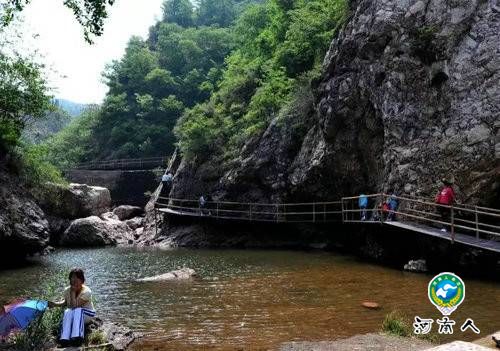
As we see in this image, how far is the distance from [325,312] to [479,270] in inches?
310

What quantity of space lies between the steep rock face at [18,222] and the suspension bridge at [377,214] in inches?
365

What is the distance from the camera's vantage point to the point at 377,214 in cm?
1969

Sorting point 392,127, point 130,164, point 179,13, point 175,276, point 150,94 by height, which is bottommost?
point 175,276

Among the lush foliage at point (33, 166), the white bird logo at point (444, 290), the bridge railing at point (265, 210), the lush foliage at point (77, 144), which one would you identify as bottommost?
the bridge railing at point (265, 210)

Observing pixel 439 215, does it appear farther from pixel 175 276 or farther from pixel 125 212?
pixel 125 212

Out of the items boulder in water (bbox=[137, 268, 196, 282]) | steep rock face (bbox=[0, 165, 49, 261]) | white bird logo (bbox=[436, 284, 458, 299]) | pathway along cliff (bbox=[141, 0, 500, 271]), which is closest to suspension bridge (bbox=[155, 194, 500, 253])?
pathway along cliff (bbox=[141, 0, 500, 271])

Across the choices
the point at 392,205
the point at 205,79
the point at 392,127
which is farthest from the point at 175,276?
the point at 205,79

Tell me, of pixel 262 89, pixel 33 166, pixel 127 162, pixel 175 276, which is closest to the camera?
pixel 175 276

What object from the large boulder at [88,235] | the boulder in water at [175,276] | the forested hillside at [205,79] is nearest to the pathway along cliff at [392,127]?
the forested hillside at [205,79]

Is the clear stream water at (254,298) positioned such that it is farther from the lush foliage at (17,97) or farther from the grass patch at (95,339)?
the lush foliage at (17,97)

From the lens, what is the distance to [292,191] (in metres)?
25.9

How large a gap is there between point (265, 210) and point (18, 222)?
13.0 meters

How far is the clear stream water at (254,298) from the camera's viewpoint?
948 centimetres

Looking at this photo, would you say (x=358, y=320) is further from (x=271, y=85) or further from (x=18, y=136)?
(x=271, y=85)
